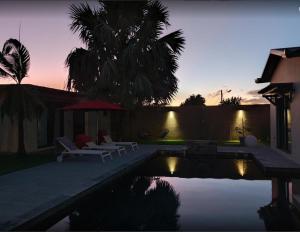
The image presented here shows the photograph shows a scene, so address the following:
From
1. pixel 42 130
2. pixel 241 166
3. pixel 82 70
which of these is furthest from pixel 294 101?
pixel 42 130

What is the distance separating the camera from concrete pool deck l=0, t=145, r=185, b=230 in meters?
5.54

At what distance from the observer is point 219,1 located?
6.96 m

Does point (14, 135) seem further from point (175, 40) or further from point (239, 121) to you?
point (239, 121)

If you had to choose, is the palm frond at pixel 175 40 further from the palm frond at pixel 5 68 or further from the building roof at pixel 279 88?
the palm frond at pixel 5 68

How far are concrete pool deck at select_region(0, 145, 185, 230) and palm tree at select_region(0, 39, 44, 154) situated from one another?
107 inches

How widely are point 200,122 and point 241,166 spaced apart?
39.5 ft

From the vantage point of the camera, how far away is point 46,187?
306 inches

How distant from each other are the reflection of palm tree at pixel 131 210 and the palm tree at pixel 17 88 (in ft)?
20.2

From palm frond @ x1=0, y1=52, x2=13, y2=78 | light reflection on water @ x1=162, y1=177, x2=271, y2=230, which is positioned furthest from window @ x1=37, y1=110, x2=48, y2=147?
light reflection on water @ x1=162, y1=177, x2=271, y2=230

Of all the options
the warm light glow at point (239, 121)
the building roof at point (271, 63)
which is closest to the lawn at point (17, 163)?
the building roof at point (271, 63)

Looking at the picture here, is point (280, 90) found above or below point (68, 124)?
above

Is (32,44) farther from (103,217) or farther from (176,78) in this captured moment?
(103,217)

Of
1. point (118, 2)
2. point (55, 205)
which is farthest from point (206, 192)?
point (118, 2)

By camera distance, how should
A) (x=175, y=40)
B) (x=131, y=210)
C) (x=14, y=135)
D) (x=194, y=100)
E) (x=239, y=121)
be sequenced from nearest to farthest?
(x=131, y=210), (x=14, y=135), (x=175, y=40), (x=239, y=121), (x=194, y=100)
